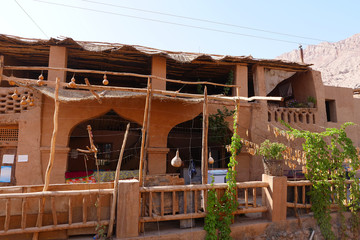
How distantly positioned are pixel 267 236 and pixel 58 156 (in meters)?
7.04

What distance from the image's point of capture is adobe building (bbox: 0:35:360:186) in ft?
25.9

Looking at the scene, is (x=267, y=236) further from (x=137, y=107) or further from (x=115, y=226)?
(x=137, y=107)

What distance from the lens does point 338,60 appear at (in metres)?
49.8

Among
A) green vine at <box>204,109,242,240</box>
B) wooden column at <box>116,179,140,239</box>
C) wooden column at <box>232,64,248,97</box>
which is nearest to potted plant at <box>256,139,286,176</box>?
green vine at <box>204,109,242,240</box>

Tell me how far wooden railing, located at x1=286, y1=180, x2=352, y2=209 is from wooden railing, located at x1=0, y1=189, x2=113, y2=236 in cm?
485

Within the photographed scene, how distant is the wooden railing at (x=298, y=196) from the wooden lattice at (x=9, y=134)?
9.05m

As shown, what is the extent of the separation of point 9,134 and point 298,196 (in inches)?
385

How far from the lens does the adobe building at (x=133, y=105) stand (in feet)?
25.9

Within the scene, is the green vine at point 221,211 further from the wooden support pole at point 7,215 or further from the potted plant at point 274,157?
the wooden support pole at point 7,215

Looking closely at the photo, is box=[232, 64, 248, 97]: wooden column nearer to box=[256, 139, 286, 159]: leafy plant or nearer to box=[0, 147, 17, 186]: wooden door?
box=[256, 139, 286, 159]: leafy plant

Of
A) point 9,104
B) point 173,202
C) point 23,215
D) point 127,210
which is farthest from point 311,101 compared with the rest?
point 9,104

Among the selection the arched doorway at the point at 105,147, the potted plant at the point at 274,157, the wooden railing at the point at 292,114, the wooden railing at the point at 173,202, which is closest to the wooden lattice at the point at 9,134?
the arched doorway at the point at 105,147

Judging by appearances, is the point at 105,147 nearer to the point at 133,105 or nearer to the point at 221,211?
the point at 133,105

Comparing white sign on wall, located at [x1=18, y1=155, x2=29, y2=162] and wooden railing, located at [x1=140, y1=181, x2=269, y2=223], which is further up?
white sign on wall, located at [x1=18, y1=155, x2=29, y2=162]
